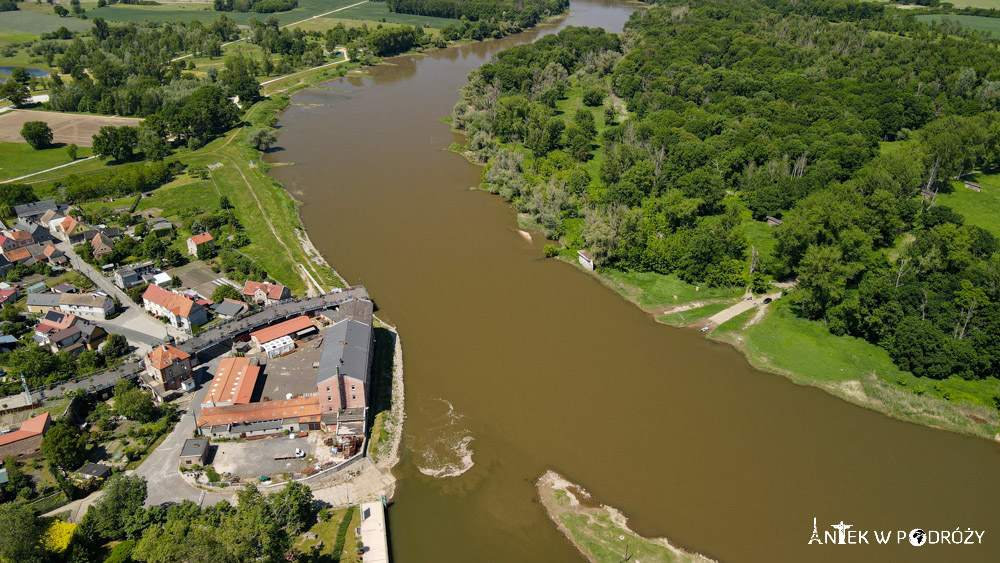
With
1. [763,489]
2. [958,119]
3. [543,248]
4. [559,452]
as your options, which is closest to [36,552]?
[559,452]

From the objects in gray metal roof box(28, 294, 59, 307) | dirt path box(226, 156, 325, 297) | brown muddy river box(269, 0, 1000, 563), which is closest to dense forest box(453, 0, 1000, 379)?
brown muddy river box(269, 0, 1000, 563)

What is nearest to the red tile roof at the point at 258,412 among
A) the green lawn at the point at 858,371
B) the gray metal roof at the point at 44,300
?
the gray metal roof at the point at 44,300

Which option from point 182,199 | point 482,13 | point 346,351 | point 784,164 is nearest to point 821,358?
point 784,164

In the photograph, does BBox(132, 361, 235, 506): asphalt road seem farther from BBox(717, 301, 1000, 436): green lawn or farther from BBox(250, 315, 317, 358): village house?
BBox(717, 301, 1000, 436): green lawn

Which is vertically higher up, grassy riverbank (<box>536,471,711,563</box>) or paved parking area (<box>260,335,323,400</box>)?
paved parking area (<box>260,335,323,400</box>)

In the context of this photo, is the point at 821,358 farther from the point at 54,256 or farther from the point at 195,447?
the point at 54,256

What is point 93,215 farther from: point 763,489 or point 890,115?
point 890,115
